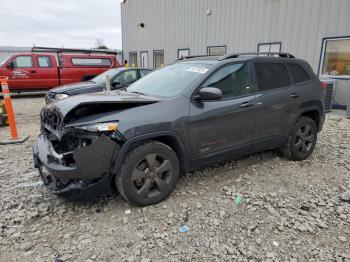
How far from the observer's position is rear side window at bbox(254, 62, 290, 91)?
3.80m

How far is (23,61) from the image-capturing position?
1166 centimetres

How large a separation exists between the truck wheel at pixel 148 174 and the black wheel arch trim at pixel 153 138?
6 cm

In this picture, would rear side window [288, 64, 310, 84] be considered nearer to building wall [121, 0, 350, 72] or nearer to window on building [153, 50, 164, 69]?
building wall [121, 0, 350, 72]

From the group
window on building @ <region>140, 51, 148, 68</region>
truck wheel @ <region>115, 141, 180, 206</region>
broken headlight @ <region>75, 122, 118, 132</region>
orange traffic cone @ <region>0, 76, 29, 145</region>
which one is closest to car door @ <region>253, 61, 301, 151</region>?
truck wheel @ <region>115, 141, 180, 206</region>

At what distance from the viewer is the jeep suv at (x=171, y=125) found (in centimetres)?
264

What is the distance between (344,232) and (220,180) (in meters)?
1.52

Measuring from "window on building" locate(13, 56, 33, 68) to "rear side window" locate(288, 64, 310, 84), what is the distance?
11367mm

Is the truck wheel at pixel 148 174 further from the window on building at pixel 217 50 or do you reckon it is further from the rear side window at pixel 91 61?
the rear side window at pixel 91 61

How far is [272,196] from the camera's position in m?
3.29

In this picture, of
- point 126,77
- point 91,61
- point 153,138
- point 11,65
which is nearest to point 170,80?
point 153,138

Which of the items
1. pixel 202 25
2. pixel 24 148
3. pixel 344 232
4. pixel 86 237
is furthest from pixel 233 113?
pixel 202 25

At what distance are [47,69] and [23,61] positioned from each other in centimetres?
99

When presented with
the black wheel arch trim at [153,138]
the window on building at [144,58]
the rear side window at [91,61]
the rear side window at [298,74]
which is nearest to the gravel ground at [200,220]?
the black wheel arch trim at [153,138]

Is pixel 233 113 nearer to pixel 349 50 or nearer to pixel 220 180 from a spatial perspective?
pixel 220 180
